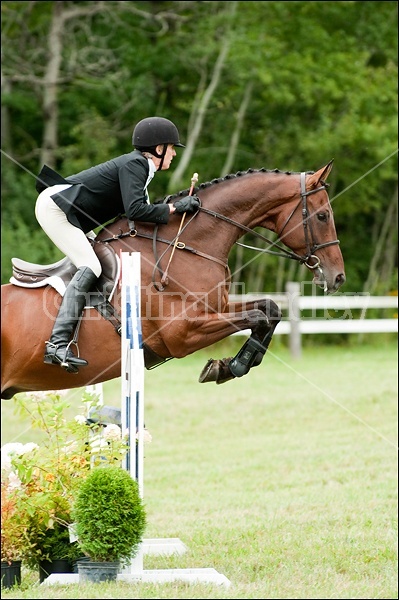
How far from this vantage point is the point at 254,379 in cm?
1527

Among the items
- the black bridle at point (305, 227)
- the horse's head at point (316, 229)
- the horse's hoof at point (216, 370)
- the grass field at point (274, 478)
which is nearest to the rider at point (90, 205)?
the black bridle at point (305, 227)

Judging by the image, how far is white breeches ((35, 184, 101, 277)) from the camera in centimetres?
557

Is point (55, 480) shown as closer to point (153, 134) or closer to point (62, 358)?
point (62, 358)

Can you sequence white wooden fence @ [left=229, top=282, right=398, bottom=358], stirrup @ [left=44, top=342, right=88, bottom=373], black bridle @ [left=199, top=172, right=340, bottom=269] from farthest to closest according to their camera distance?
white wooden fence @ [left=229, top=282, right=398, bottom=358], black bridle @ [left=199, top=172, right=340, bottom=269], stirrup @ [left=44, top=342, right=88, bottom=373]

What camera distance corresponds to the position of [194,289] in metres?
5.63

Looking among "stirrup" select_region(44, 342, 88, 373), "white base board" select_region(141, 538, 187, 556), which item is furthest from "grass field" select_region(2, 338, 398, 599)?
"stirrup" select_region(44, 342, 88, 373)

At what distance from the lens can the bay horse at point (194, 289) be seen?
5.57m

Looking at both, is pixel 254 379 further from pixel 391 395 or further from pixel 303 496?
pixel 303 496

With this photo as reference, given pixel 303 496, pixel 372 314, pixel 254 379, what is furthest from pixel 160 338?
pixel 372 314

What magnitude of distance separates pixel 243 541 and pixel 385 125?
51.5 ft

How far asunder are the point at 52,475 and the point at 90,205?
166 centimetres

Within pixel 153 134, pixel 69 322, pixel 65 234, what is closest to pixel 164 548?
pixel 69 322

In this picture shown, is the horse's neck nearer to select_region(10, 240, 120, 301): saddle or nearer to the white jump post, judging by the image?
select_region(10, 240, 120, 301): saddle

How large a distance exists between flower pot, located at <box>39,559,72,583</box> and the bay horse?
109 centimetres
